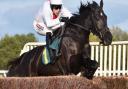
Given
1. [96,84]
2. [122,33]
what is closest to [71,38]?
[96,84]

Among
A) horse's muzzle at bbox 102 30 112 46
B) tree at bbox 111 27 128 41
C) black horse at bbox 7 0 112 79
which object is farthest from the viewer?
tree at bbox 111 27 128 41

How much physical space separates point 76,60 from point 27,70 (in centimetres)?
156

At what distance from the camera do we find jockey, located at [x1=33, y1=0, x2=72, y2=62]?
15.0m

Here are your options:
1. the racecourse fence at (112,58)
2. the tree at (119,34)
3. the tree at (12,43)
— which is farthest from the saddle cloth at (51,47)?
the tree at (12,43)

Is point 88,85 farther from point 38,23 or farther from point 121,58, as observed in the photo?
point 121,58

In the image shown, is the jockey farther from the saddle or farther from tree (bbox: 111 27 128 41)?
tree (bbox: 111 27 128 41)

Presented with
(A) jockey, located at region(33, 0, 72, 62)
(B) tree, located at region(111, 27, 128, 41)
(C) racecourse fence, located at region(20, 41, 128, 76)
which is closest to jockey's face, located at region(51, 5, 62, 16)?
(A) jockey, located at region(33, 0, 72, 62)

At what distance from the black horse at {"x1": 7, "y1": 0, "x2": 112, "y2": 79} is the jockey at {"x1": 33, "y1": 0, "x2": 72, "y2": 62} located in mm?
253

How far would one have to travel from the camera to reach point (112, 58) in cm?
2103

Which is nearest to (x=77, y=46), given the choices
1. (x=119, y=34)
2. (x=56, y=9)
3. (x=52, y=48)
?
(x=52, y=48)

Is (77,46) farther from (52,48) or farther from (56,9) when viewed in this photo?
(56,9)

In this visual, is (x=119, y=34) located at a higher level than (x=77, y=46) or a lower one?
lower

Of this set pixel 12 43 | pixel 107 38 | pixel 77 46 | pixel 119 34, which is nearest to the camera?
pixel 77 46

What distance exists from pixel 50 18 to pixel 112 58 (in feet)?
20.7
